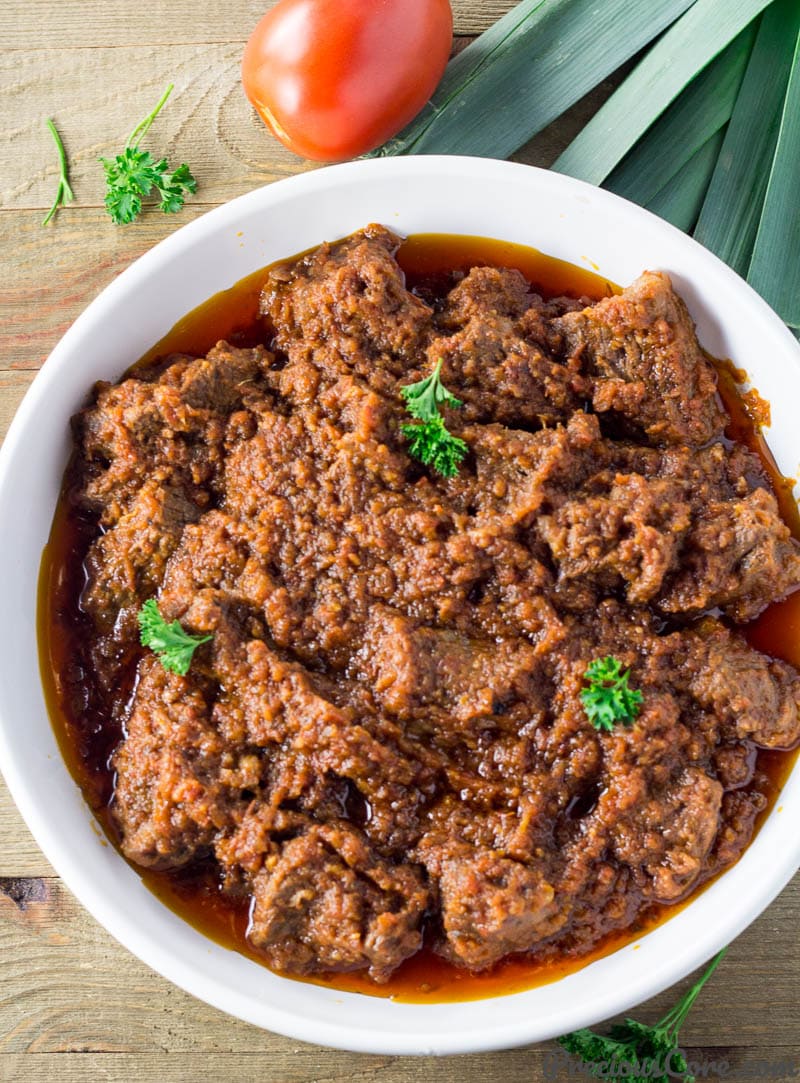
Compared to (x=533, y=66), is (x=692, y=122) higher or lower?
higher

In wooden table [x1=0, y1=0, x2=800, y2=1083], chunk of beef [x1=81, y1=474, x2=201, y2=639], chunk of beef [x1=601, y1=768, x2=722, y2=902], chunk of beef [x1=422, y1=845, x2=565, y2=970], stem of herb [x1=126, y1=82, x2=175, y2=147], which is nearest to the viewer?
chunk of beef [x1=422, y1=845, x2=565, y2=970]

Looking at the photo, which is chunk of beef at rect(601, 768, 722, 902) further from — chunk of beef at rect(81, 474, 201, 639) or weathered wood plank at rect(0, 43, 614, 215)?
weathered wood plank at rect(0, 43, 614, 215)

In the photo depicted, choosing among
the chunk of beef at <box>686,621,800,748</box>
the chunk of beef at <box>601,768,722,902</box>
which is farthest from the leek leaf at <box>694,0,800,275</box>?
the chunk of beef at <box>601,768,722,902</box>

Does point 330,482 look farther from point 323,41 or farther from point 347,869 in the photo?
point 323,41

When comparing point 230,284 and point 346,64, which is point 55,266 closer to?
point 230,284

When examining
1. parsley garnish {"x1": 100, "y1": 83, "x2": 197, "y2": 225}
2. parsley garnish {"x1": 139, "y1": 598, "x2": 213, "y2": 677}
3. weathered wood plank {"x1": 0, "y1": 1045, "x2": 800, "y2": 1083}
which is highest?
parsley garnish {"x1": 100, "y1": 83, "x2": 197, "y2": 225}

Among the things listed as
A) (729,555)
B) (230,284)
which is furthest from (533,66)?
(729,555)
